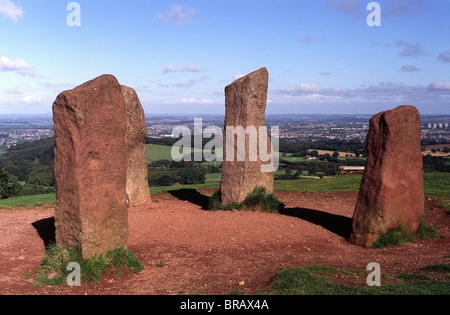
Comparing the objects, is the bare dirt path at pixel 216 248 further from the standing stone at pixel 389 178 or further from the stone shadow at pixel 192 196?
the stone shadow at pixel 192 196

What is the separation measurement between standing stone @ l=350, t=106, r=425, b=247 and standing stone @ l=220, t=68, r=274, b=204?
4.49m

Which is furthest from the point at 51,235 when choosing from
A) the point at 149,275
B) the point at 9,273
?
the point at 149,275

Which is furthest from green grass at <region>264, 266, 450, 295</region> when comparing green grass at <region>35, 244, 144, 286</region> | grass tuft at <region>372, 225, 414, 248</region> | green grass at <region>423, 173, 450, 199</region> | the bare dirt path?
green grass at <region>423, 173, 450, 199</region>

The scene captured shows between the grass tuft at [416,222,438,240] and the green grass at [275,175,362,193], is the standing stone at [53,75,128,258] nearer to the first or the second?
the grass tuft at [416,222,438,240]

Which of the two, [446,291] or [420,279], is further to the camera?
[420,279]

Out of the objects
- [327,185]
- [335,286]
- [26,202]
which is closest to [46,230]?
[26,202]

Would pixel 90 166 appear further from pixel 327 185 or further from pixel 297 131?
pixel 297 131

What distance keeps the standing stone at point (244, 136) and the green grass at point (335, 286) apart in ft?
22.8

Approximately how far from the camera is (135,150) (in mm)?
17156

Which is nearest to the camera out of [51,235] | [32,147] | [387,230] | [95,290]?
[95,290]

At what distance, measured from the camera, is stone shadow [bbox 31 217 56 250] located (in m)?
12.1
